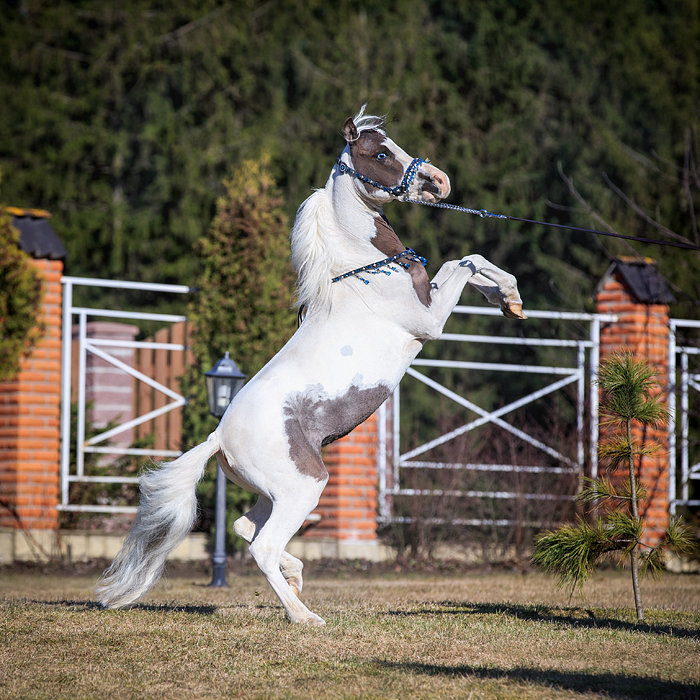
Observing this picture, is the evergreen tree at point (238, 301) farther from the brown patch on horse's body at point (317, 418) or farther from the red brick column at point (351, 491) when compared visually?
the brown patch on horse's body at point (317, 418)

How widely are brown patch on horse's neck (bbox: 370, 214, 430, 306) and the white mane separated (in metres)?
0.24

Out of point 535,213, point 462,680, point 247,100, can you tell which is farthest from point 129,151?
point 462,680

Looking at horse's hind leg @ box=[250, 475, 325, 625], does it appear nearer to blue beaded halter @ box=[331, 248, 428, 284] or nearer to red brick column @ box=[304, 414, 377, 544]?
blue beaded halter @ box=[331, 248, 428, 284]

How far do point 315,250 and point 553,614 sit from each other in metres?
2.60

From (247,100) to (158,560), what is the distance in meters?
17.1

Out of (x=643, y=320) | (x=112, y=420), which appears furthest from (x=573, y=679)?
(x=112, y=420)

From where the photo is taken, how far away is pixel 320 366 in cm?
552

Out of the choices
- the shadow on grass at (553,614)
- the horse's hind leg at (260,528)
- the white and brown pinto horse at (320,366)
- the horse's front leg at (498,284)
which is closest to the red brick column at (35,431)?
the white and brown pinto horse at (320,366)

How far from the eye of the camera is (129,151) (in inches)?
818

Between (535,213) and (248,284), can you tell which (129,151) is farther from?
(248,284)

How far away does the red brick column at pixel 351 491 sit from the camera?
10.7 metres

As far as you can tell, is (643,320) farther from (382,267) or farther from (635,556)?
(382,267)

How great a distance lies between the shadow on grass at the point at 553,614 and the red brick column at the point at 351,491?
379 centimetres

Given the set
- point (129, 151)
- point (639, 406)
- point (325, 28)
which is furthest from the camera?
point (325, 28)
